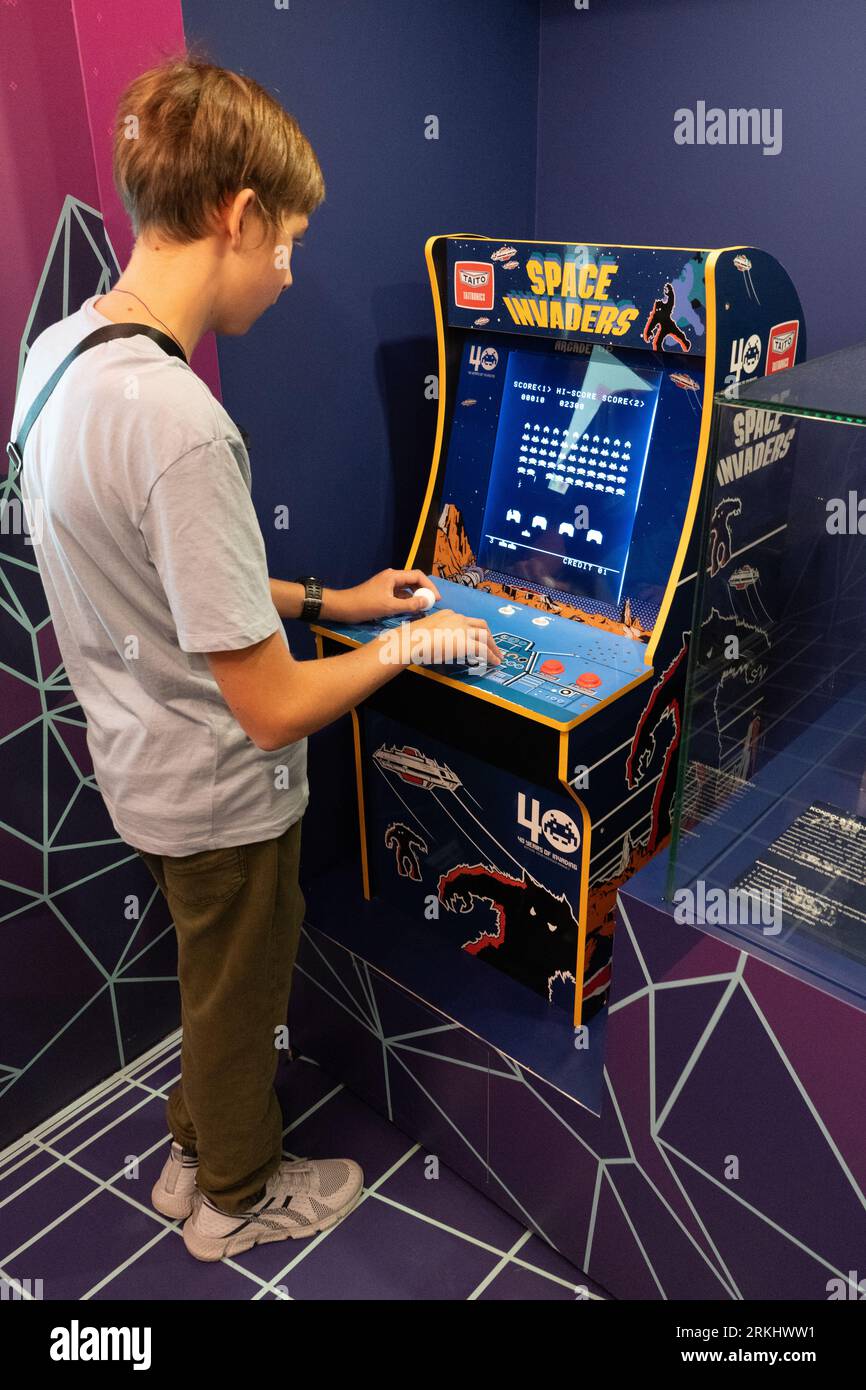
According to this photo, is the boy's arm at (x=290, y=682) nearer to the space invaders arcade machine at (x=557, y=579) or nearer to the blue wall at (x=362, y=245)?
the space invaders arcade machine at (x=557, y=579)

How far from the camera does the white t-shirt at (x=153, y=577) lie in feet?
4.19

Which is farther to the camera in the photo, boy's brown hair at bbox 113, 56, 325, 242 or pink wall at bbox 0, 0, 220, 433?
pink wall at bbox 0, 0, 220, 433

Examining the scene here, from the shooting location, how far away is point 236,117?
51.8 inches

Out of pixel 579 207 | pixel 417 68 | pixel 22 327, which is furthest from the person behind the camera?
pixel 579 207

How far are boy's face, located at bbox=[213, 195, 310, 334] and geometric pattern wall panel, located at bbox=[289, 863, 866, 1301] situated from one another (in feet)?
3.28

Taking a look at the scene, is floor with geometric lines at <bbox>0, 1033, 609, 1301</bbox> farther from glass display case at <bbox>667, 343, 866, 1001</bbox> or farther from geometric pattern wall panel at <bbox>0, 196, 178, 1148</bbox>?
glass display case at <bbox>667, 343, 866, 1001</bbox>

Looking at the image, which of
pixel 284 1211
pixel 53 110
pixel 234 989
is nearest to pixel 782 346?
pixel 53 110

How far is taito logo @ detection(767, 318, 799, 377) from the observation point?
1790 millimetres

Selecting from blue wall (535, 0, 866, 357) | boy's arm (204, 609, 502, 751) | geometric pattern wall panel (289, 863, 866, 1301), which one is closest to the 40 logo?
geometric pattern wall panel (289, 863, 866, 1301)

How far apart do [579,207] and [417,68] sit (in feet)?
1.69

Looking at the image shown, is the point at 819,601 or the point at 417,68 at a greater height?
the point at 417,68

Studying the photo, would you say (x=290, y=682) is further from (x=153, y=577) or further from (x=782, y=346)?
(x=782, y=346)

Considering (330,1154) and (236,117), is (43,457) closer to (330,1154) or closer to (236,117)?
(236,117)
